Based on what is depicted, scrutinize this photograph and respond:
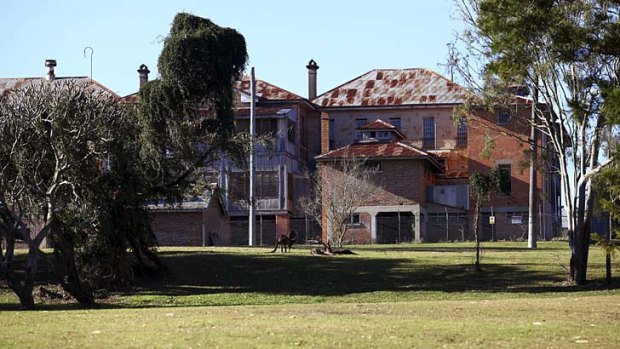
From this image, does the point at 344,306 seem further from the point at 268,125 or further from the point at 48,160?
the point at 268,125

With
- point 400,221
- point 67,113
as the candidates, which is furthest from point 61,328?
point 400,221

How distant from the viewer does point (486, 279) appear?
145 ft

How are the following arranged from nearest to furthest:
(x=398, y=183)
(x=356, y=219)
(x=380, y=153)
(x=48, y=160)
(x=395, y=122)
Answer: (x=48, y=160), (x=380, y=153), (x=356, y=219), (x=398, y=183), (x=395, y=122)

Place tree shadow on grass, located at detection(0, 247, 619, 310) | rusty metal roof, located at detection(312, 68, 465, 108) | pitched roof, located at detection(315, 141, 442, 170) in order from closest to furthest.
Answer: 1. tree shadow on grass, located at detection(0, 247, 619, 310)
2. pitched roof, located at detection(315, 141, 442, 170)
3. rusty metal roof, located at detection(312, 68, 465, 108)

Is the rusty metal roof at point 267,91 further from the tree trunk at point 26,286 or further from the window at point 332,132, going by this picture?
the tree trunk at point 26,286

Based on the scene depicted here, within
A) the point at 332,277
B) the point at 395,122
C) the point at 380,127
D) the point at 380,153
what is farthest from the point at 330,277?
the point at 395,122

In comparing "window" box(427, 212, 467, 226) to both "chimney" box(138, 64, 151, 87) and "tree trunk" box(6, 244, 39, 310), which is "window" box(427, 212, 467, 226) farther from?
"tree trunk" box(6, 244, 39, 310)

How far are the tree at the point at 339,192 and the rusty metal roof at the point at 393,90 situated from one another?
A: 35.1ft

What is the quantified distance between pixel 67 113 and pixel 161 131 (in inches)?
304

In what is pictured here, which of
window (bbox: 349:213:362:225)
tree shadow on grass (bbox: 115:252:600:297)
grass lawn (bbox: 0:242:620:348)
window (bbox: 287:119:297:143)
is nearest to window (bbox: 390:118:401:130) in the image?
window (bbox: 287:119:297:143)

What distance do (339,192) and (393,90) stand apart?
19.4 meters

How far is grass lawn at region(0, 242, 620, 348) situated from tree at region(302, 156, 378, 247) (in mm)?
13776

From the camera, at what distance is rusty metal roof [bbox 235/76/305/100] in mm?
87625

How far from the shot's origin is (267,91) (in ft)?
295
